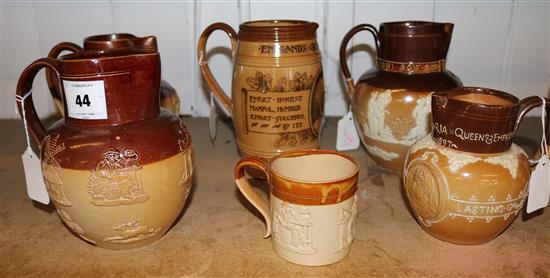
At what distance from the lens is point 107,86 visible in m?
0.74

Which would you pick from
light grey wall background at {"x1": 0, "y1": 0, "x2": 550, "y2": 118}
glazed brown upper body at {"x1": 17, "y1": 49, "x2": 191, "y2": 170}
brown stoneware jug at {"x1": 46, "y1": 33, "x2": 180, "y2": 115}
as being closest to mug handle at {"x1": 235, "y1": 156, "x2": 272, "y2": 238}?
glazed brown upper body at {"x1": 17, "y1": 49, "x2": 191, "y2": 170}

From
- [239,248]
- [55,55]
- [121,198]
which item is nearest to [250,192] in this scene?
[239,248]

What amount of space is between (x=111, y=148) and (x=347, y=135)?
26.9 inches

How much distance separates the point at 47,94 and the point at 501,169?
132 centimetres

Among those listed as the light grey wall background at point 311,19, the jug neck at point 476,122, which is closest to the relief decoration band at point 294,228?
the jug neck at point 476,122

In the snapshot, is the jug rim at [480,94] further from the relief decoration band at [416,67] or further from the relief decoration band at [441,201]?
the relief decoration band at [416,67]

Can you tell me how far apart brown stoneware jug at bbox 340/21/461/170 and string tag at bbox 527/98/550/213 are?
0.83 ft

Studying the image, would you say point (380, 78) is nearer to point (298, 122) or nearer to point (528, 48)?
point (298, 122)

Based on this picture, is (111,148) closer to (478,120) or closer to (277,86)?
(277,86)

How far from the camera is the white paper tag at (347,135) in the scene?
1.24 m

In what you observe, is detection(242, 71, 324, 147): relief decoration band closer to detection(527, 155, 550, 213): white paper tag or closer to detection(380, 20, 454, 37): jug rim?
detection(380, 20, 454, 37): jug rim

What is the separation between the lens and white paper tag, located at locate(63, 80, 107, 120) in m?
0.74

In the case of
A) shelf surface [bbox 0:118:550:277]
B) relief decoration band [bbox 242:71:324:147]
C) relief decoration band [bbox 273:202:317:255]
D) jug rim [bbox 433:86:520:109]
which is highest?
jug rim [bbox 433:86:520:109]

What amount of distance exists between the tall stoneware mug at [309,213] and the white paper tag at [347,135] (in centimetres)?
→ 40
